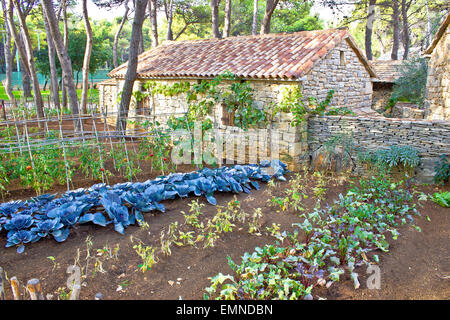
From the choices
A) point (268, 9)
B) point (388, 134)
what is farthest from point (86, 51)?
point (388, 134)

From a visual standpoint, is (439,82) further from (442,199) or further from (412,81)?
(442,199)

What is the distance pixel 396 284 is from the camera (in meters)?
3.62

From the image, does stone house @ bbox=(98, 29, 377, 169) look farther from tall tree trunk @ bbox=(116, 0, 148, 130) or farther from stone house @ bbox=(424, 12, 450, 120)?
stone house @ bbox=(424, 12, 450, 120)

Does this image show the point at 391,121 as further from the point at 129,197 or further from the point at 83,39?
the point at 83,39

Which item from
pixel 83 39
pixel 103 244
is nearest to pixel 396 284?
pixel 103 244

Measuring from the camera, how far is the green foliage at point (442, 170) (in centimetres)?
693

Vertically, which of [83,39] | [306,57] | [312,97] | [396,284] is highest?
[83,39]

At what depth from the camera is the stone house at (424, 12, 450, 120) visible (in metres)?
10.2

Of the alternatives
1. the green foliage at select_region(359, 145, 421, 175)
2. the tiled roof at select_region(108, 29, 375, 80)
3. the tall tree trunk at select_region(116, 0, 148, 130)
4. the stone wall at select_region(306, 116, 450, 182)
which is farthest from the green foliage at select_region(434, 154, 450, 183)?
the tall tree trunk at select_region(116, 0, 148, 130)

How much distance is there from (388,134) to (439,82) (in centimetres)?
452

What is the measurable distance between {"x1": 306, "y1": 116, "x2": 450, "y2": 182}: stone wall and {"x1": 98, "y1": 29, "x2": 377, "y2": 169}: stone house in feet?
1.97

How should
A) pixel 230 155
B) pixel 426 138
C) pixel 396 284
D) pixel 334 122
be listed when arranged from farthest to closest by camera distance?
pixel 230 155, pixel 334 122, pixel 426 138, pixel 396 284

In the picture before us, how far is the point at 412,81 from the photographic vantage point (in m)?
15.2
